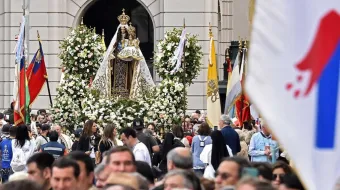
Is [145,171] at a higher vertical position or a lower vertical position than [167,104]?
lower

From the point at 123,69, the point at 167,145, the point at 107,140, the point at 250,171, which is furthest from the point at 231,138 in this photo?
the point at 250,171

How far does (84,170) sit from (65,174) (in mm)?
372

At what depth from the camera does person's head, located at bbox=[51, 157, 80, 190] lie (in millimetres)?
9405

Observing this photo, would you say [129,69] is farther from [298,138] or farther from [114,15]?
[298,138]

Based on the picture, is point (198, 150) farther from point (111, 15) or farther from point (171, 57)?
point (111, 15)

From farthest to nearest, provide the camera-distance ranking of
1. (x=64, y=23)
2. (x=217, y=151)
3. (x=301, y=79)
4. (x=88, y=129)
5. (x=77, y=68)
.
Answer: (x=64, y=23) < (x=77, y=68) < (x=88, y=129) < (x=217, y=151) < (x=301, y=79)

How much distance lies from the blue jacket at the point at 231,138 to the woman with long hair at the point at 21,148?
3105 millimetres

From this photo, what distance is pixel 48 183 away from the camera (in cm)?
1085

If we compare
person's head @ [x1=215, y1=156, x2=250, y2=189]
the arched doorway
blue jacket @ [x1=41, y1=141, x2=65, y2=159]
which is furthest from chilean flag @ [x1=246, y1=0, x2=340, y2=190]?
the arched doorway

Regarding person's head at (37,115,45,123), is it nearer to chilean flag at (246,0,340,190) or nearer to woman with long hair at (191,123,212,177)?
woman with long hair at (191,123,212,177)

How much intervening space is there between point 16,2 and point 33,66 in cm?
705

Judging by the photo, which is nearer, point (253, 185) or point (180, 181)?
point (253, 185)

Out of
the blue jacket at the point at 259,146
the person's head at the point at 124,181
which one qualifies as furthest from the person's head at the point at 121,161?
the blue jacket at the point at 259,146

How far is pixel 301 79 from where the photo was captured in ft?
19.0
